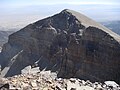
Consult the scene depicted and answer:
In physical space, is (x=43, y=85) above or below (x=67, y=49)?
above

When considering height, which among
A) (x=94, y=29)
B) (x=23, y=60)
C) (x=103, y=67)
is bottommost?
(x=23, y=60)

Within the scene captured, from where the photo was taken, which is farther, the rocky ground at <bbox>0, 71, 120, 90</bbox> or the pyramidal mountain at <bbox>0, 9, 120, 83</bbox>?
the pyramidal mountain at <bbox>0, 9, 120, 83</bbox>

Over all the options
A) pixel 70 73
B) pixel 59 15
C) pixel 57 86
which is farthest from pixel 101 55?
pixel 57 86

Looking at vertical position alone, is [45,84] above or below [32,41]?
above

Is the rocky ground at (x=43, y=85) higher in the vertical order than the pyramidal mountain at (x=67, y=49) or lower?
higher

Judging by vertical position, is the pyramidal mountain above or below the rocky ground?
below

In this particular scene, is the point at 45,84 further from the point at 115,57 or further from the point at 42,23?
the point at 42,23

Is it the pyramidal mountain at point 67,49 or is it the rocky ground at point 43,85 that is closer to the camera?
the rocky ground at point 43,85

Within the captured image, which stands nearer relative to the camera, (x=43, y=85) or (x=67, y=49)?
(x=43, y=85)
